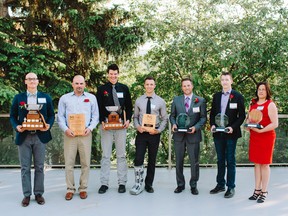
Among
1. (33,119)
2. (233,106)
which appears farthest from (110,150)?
(233,106)

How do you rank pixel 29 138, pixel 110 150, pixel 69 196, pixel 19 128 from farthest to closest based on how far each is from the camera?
pixel 110 150, pixel 69 196, pixel 29 138, pixel 19 128

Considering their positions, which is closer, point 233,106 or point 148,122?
point 233,106

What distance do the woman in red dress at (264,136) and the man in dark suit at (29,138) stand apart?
2.76m

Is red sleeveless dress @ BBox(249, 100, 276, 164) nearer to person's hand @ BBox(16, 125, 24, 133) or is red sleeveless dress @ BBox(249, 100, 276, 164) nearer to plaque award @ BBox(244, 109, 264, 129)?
plaque award @ BBox(244, 109, 264, 129)

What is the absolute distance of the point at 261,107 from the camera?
4918mm

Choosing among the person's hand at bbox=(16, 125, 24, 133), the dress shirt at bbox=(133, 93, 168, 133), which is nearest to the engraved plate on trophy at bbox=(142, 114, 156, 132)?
the dress shirt at bbox=(133, 93, 168, 133)

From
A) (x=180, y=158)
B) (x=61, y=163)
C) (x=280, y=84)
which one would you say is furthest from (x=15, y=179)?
(x=280, y=84)

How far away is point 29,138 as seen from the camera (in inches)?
191

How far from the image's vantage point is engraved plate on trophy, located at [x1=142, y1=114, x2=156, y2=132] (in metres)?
5.34

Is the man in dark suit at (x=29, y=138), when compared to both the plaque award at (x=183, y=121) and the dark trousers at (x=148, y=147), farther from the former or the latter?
the plaque award at (x=183, y=121)

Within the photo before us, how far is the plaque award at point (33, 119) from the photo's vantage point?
471cm

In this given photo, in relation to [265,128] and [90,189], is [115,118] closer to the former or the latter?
[90,189]

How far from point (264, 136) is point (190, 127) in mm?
1021

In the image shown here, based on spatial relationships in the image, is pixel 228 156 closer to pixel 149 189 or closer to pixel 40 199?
pixel 149 189
